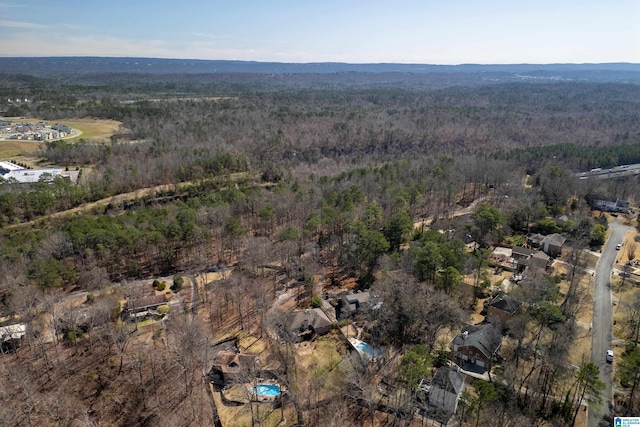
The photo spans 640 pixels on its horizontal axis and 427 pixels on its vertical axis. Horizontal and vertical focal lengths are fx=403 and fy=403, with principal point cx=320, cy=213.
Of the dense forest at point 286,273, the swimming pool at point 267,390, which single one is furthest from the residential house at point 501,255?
the swimming pool at point 267,390

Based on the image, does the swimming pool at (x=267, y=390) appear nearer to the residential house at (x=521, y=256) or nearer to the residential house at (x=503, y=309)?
the residential house at (x=503, y=309)

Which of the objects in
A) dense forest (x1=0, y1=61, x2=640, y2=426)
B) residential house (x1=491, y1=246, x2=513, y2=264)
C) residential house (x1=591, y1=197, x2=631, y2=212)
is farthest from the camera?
residential house (x1=591, y1=197, x2=631, y2=212)


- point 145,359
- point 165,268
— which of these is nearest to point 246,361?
point 145,359

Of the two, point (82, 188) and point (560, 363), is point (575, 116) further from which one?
point (82, 188)

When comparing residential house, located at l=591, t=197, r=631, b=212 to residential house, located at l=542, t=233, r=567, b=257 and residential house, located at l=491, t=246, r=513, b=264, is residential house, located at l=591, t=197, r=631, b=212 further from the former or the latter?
residential house, located at l=491, t=246, r=513, b=264

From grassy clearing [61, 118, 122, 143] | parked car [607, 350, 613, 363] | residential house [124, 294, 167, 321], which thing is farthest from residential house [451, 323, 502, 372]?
grassy clearing [61, 118, 122, 143]
